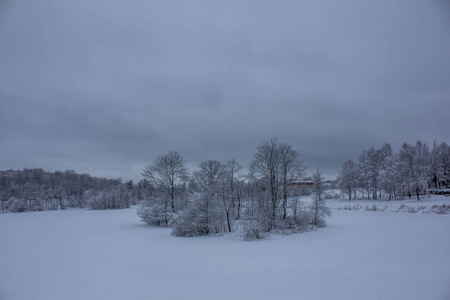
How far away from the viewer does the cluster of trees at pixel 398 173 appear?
54781 millimetres

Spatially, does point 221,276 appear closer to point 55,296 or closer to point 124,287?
point 124,287

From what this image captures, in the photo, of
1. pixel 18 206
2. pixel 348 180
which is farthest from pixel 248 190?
pixel 18 206

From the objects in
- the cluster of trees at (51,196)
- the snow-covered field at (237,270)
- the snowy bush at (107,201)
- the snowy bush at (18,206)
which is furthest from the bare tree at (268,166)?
the snowy bush at (18,206)

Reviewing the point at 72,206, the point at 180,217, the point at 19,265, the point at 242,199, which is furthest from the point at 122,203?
the point at 19,265

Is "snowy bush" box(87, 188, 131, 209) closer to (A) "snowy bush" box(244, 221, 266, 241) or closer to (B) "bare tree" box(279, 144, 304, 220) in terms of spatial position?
(B) "bare tree" box(279, 144, 304, 220)

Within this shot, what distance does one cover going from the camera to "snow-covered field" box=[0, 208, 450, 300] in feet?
31.9

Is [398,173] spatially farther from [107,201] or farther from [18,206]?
[18,206]

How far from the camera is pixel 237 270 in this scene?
13031 millimetres

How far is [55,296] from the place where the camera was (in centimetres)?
1014

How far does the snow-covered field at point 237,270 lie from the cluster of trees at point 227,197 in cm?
606

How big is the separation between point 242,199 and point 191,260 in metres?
31.9


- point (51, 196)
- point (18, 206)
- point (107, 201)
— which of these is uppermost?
point (51, 196)

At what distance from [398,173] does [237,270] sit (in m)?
59.7

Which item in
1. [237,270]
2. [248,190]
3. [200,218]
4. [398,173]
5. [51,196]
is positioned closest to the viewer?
[237,270]
